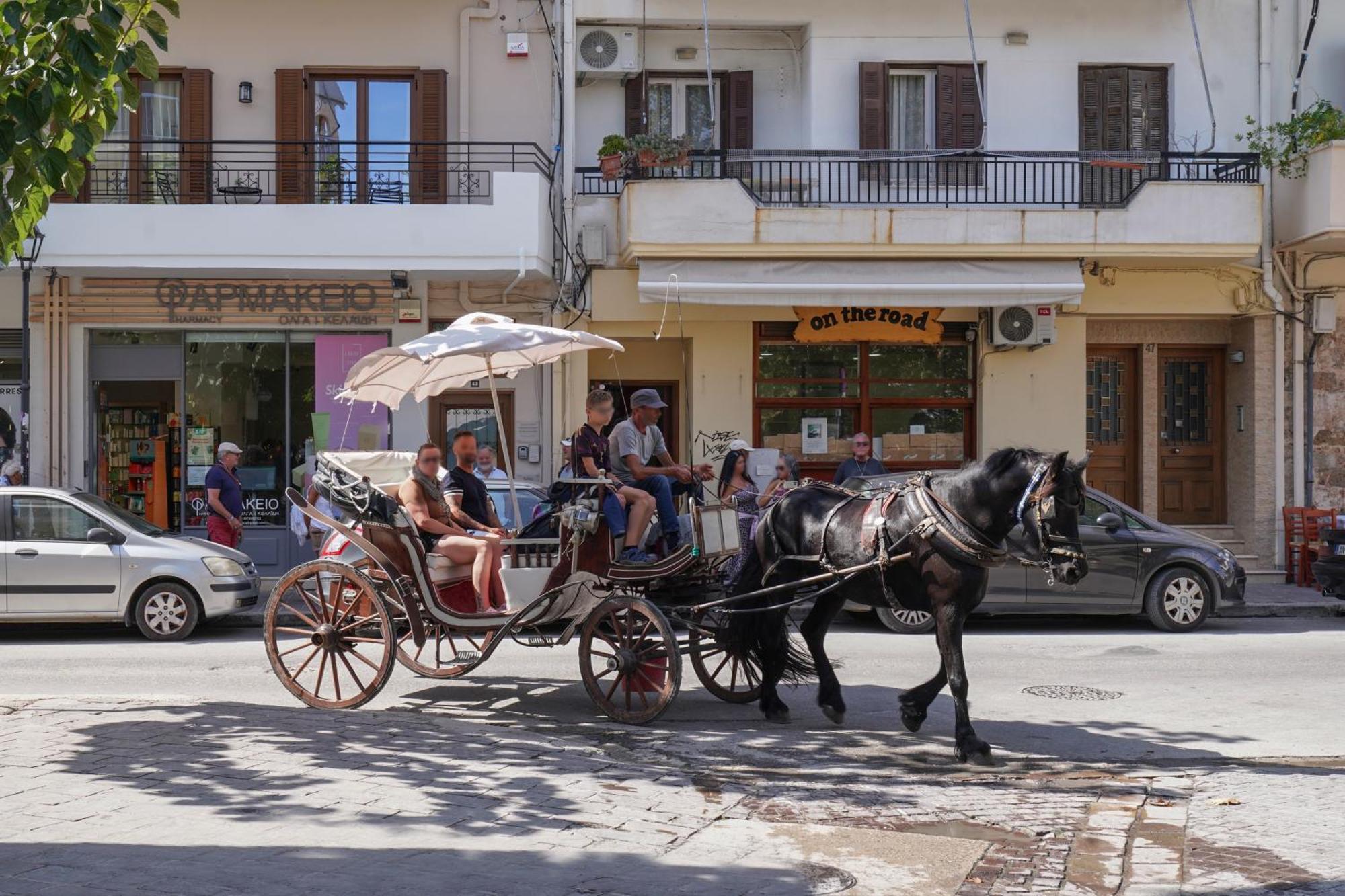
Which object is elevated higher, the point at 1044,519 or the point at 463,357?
the point at 463,357

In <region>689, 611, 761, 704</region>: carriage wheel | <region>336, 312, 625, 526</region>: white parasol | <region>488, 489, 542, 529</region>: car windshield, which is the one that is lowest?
<region>689, 611, 761, 704</region>: carriage wheel

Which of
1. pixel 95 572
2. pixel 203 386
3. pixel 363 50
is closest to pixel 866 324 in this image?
pixel 363 50

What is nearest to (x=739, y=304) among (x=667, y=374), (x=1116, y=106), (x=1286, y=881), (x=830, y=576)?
(x=667, y=374)

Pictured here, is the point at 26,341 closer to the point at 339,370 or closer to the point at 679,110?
the point at 339,370

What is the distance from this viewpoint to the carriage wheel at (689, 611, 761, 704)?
350 inches

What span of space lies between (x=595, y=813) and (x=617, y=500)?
3032 millimetres

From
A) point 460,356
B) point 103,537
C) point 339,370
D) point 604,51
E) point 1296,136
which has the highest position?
point 604,51

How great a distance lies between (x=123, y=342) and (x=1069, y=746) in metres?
14.5

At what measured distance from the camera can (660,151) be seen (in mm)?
16906

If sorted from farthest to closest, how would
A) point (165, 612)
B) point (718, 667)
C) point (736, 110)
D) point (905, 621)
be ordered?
point (736, 110)
point (905, 621)
point (165, 612)
point (718, 667)

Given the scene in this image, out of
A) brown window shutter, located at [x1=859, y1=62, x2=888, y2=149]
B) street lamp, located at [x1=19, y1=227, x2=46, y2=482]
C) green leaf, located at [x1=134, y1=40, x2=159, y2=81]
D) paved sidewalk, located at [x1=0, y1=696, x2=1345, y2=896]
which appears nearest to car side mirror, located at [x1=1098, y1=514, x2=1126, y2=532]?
paved sidewalk, located at [x1=0, y1=696, x2=1345, y2=896]

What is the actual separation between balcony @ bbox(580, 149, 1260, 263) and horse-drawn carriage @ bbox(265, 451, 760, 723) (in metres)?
8.31

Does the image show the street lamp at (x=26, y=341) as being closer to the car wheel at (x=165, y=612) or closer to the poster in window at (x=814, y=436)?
the car wheel at (x=165, y=612)

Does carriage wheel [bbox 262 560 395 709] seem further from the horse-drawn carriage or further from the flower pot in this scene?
the flower pot
